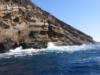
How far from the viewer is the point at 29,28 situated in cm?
12425

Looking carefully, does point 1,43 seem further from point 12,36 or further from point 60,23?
point 60,23

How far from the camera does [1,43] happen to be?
99375 millimetres

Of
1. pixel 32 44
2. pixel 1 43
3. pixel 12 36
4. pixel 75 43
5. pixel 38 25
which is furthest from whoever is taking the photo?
pixel 75 43

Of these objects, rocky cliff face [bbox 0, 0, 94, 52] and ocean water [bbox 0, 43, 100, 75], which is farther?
rocky cliff face [bbox 0, 0, 94, 52]

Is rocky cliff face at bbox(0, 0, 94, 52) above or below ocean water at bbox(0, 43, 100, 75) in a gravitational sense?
above

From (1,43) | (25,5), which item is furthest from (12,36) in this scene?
(25,5)

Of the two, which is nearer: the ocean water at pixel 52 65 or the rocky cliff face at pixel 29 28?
the ocean water at pixel 52 65

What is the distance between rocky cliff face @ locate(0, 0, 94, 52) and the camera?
352 ft

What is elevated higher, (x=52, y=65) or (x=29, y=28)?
(x=29, y=28)

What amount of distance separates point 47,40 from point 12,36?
25761mm

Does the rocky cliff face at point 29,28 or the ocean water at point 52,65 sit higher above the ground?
the rocky cliff face at point 29,28

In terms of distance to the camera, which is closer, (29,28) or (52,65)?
(52,65)

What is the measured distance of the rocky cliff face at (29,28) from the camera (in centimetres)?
10738

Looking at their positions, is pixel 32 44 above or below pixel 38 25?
below
